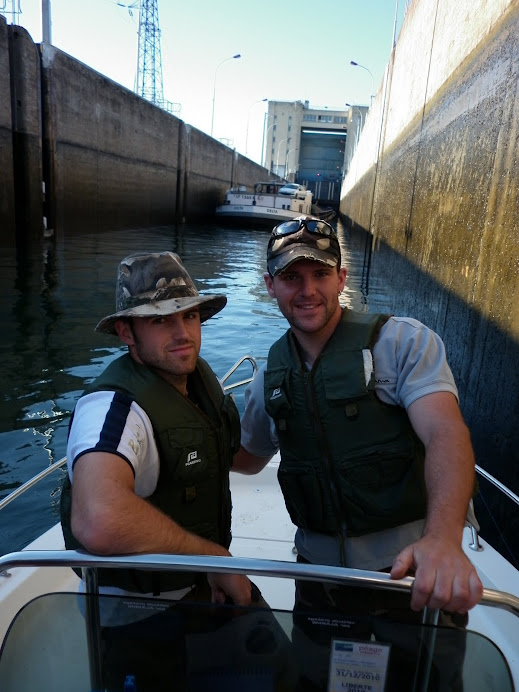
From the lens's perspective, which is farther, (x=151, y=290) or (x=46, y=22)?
(x=46, y=22)

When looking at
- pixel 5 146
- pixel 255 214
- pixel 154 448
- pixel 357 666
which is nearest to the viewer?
pixel 357 666

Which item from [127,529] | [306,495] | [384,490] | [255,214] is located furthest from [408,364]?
[255,214]

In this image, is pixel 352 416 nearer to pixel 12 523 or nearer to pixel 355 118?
pixel 12 523

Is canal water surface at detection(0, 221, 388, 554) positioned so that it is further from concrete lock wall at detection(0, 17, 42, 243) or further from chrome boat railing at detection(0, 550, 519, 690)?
chrome boat railing at detection(0, 550, 519, 690)

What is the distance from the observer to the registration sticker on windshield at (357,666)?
1366mm

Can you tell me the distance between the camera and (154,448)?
175cm

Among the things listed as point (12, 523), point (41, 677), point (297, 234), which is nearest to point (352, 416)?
point (297, 234)

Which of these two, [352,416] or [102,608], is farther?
[352,416]

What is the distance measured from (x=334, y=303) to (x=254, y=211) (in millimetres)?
31645

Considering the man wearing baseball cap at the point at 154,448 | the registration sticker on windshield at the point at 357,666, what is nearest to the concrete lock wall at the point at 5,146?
the man wearing baseball cap at the point at 154,448

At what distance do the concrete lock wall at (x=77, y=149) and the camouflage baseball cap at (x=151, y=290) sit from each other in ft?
46.9

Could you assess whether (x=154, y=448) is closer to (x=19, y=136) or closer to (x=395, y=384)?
(x=395, y=384)

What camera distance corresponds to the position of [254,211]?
108ft

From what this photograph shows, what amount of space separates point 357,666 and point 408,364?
0.91m
